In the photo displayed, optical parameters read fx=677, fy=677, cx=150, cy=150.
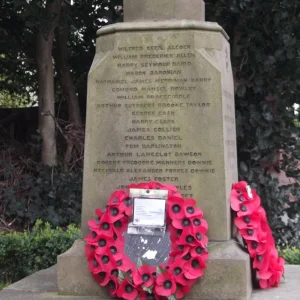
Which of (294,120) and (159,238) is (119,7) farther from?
(159,238)

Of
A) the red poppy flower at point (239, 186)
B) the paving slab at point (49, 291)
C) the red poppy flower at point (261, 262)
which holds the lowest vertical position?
the paving slab at point (49, 291)

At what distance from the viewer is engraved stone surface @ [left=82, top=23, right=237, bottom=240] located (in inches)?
183

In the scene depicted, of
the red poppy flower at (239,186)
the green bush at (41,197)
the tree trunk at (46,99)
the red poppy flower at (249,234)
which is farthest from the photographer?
the tree trunk at (46,99)

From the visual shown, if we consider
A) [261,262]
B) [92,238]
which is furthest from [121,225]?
[261,262]

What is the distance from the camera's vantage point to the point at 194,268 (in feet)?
14.3

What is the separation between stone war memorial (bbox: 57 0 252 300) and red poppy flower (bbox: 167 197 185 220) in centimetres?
23

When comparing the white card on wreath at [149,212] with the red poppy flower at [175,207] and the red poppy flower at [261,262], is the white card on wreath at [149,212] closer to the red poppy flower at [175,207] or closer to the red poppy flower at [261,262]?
the red poppy flower at [175,207]

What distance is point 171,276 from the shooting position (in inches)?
170

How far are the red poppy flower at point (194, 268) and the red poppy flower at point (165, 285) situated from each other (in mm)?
103

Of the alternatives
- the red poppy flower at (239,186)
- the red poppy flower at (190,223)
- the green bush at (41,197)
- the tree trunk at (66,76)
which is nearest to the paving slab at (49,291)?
the red poppy flower at (190,223)

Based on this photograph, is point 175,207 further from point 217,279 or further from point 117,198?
point 217,279

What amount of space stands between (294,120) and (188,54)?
4.31m

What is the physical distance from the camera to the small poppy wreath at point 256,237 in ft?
15.3

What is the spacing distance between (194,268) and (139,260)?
0.36 meters
